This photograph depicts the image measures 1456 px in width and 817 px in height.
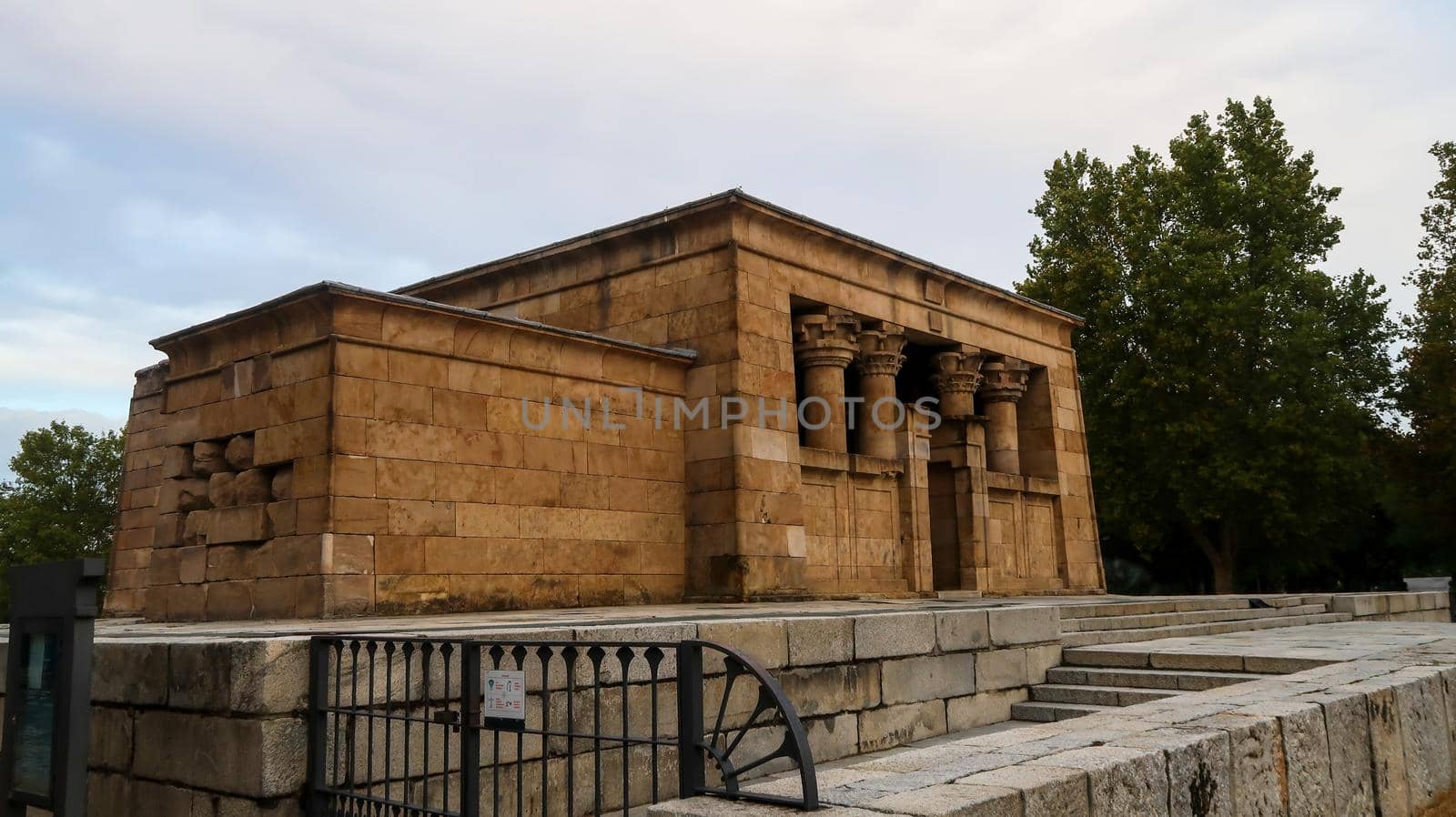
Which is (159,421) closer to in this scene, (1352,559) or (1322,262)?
(1322,262)

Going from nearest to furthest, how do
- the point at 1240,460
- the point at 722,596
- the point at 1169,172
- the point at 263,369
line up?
the point at 263,369, the point at 722,596, the point at 1240,460, the point at 1169,172

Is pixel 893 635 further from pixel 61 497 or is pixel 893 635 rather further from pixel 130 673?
pixel 61 497

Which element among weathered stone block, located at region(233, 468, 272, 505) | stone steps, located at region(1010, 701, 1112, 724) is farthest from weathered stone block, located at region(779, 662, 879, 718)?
weathered stone block, located at region(233, 468, 272, 505)

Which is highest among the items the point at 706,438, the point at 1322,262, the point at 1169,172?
the point at 1169,172

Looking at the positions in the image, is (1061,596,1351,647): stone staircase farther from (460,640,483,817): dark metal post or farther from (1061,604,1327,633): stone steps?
(460,640,483,817): dark metal post

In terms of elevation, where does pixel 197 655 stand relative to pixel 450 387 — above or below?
below

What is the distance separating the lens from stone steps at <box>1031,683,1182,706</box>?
9656mm

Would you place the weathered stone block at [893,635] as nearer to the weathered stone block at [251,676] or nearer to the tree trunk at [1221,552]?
the weathered stone block at [251,676]

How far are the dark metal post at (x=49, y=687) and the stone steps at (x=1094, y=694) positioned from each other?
792 cm

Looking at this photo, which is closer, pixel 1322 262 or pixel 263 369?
pixel 263 369

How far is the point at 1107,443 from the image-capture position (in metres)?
32.2

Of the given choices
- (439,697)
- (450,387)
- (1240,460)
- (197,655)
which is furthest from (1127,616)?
(1240,460)

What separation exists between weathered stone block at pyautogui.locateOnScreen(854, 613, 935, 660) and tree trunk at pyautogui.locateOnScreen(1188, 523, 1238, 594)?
24566 mm

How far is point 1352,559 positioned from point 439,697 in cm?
4030
